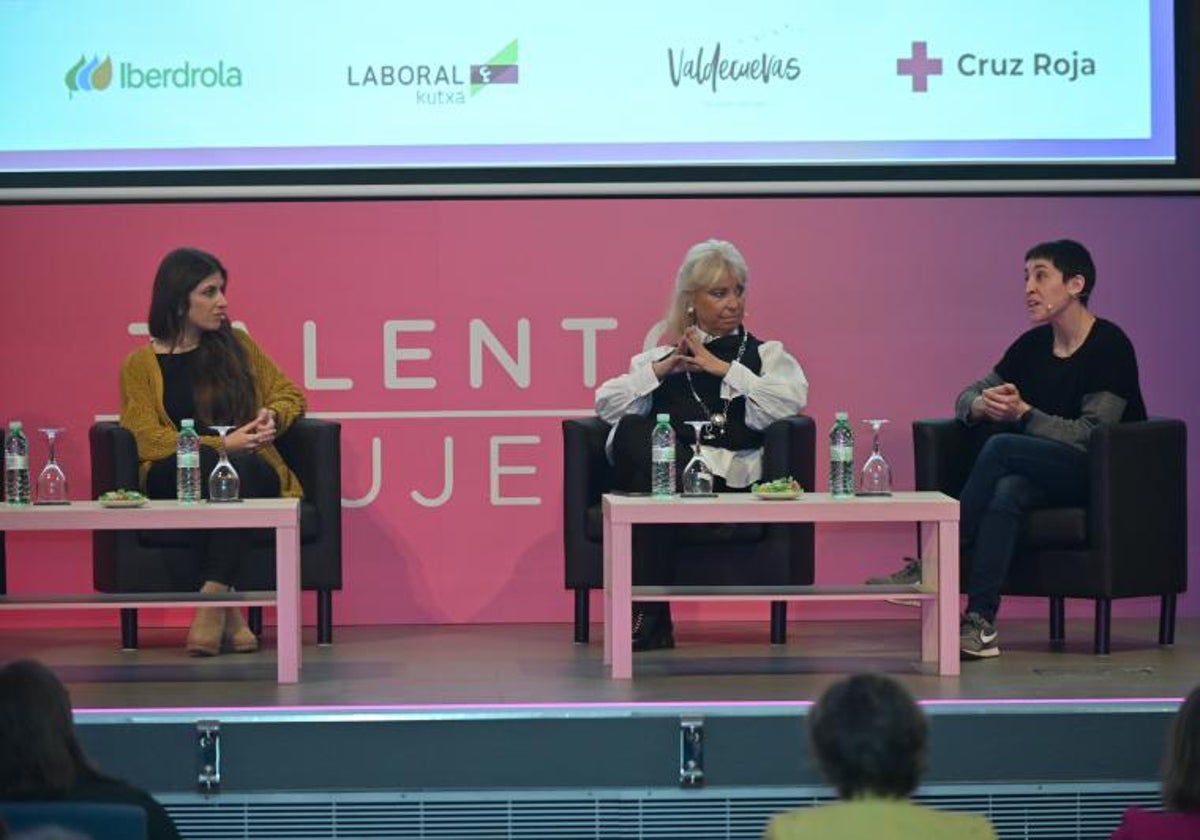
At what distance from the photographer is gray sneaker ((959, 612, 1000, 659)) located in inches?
201

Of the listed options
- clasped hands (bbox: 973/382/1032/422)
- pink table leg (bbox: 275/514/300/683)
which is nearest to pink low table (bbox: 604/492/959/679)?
clasped hands (bbox: 973/382/1032/422)

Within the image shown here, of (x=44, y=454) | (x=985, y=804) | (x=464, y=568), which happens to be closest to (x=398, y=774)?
(x=985, y=804)

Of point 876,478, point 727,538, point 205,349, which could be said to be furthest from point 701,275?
point 205,349

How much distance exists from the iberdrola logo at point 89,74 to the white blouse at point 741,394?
1832 mm

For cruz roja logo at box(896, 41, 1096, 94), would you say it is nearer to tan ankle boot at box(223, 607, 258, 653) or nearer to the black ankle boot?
the black ankle boot

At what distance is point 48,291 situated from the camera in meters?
6.08

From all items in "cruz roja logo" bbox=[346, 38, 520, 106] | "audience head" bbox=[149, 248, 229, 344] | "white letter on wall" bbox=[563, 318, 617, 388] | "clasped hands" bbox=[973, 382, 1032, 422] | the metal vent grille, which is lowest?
the metal vent grille

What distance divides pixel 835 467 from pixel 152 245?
A: 2.26 m

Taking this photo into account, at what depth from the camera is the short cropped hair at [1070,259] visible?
5.35 meters

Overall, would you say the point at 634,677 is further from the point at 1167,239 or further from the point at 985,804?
the point at 1167,239

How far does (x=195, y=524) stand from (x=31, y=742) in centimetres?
209

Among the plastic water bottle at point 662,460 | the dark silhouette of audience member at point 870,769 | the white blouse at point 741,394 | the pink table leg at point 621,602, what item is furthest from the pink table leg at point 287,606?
the dark silhouette of audience member at point 870,769

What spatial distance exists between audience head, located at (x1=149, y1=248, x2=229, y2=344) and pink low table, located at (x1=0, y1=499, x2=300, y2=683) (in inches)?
31.2

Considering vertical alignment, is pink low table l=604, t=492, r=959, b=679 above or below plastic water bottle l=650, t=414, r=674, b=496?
below
